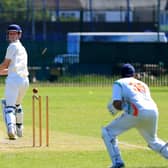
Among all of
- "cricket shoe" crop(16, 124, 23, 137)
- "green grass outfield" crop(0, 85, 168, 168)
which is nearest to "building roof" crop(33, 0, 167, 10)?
"green grass outfield" crop(0, 85, 168, 168)

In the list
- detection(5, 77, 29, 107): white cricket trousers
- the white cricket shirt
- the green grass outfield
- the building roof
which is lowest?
the building roof

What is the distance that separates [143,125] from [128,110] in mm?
320

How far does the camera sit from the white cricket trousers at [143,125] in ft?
39.4

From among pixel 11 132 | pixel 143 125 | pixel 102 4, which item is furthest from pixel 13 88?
pixel 102 4

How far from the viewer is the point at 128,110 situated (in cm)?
1212

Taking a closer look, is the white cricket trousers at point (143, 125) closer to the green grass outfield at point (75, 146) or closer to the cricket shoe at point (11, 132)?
the green grass outfield at point (75, 146)

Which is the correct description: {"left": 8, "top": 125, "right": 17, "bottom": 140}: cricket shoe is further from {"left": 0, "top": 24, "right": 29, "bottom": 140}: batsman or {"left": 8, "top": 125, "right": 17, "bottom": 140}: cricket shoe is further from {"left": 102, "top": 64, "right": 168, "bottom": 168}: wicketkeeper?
{"left": 102, "top": 64, "right": 168, "bottom": 168}: wicketkeeper

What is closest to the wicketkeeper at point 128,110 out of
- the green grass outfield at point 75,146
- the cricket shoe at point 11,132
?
the green grass outfield at point 75,146

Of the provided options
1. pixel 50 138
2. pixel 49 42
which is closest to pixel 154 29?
pixel 49 42

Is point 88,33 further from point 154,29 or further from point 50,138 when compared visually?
point 50,138

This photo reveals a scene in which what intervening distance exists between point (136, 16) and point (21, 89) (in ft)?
164

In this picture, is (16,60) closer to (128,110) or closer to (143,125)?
(128,110)

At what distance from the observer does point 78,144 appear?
51.2 ft

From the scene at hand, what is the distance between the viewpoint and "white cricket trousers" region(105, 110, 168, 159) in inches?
473
